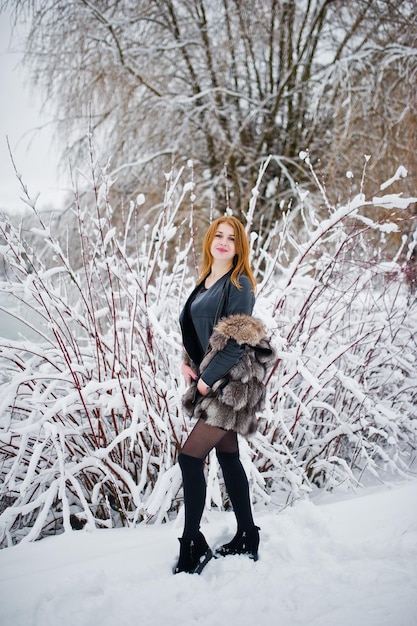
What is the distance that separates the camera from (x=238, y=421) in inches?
50.4

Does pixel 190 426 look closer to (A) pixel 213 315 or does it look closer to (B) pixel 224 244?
(A) pixel 213 315

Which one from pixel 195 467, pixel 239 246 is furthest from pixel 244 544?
pixel 239 246

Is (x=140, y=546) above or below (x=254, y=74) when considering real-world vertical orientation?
below

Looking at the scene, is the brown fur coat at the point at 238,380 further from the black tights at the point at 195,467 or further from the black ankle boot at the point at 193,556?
the black ankle boot at the point at 193,556

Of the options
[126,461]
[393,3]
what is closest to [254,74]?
[393,3]

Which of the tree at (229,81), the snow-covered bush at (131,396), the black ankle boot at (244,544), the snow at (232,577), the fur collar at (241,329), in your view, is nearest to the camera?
the snow at (232,577)

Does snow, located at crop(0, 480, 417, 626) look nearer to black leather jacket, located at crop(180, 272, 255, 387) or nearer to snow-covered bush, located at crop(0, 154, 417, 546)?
snow-covered bush, located at crop(0, 154, 417, 546)

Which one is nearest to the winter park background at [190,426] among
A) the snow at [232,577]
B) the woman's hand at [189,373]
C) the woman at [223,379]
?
the snow at [232,577]

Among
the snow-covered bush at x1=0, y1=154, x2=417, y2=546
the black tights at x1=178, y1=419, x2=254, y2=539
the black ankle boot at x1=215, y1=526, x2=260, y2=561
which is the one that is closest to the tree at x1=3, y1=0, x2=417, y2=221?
the snow-covered bush at x1=0, y1=154, x2=417, y2=546

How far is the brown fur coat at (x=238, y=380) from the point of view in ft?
4.05

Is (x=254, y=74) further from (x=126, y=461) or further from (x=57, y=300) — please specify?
(x=126, y=461)

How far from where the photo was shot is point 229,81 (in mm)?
5863

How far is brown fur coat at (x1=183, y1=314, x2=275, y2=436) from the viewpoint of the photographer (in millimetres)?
1234

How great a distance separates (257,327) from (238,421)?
1.00 feet
